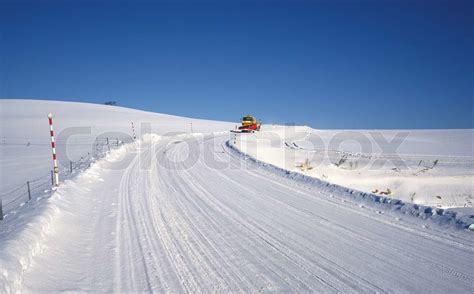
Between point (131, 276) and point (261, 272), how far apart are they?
192cm

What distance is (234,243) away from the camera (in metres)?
5.83

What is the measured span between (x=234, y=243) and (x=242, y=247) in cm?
24

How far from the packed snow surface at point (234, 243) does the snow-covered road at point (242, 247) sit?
0.8 inches

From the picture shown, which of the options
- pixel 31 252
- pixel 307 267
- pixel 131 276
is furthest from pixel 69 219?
pixel 307 267

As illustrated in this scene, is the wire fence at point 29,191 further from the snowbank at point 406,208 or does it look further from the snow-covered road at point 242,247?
the snowbank at point 406,208

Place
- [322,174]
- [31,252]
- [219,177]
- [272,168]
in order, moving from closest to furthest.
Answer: [31,252], [219,177], [272,168], [322,174]

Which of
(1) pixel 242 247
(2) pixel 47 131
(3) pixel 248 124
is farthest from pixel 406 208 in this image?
(2) pixel 47 131

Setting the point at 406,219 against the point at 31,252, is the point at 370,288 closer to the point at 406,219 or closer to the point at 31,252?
the point at 406,219

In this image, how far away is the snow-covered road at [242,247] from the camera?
175 inches

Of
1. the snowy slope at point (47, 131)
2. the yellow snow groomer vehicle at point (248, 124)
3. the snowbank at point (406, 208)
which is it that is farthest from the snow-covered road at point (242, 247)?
the yellow snow groomer vehicle at point (248, 124)

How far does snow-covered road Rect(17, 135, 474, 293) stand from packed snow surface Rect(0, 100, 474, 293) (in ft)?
0.07

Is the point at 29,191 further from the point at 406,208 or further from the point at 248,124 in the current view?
the point at 248,124

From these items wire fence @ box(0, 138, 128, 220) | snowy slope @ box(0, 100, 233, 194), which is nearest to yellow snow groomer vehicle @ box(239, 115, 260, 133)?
snowy slope @ box(0, 100, 233, 194)

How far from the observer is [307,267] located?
4.86 metres
